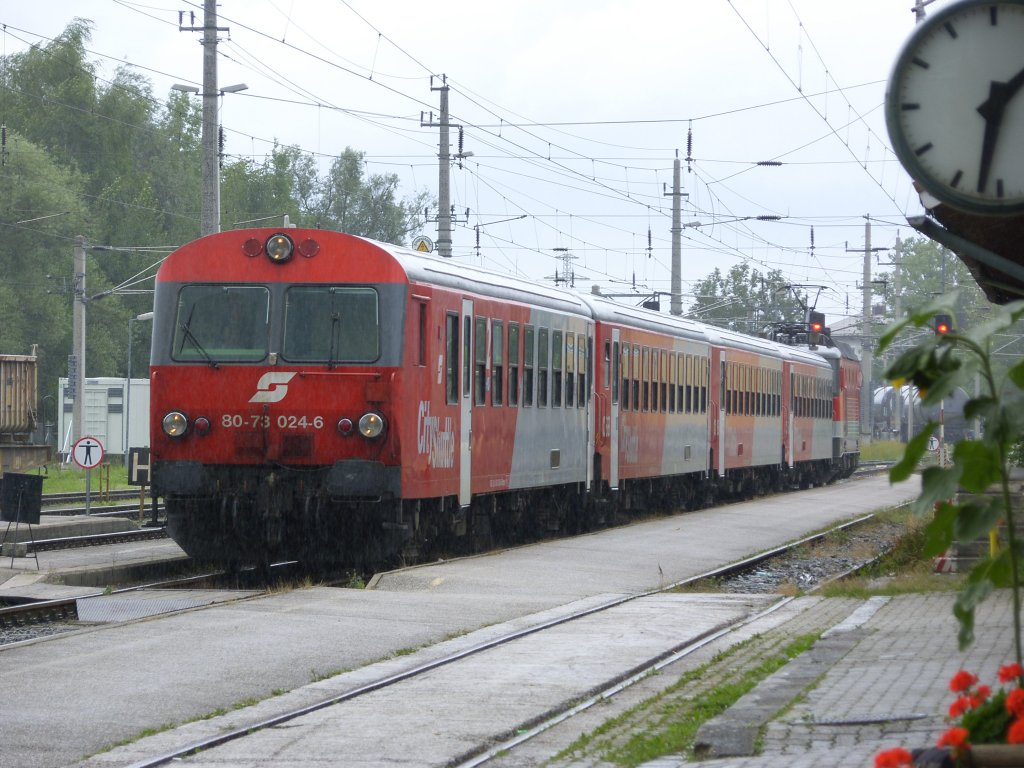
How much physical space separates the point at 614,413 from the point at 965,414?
66.6ft

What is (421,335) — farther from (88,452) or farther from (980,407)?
(980,407)

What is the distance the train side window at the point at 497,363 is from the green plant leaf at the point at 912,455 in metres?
14.7

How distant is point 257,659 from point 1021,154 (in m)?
6.26

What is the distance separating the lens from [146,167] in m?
77.2

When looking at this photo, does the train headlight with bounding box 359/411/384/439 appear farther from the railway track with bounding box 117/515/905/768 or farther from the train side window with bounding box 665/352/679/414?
the train side window with bounding box 665/352/679/414

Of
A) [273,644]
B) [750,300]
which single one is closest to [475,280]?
[273,644]

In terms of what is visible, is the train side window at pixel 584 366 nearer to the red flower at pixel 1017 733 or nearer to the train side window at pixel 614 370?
the train side window at pixel 614 370

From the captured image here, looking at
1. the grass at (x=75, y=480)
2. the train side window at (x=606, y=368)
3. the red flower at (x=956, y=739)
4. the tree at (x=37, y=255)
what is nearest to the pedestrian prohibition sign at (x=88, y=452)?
the grass at (x=75, y=480)

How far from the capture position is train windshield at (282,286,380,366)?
1570cm

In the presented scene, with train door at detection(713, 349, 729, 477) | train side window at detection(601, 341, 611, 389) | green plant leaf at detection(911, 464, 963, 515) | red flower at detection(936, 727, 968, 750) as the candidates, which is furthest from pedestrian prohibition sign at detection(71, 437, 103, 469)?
green plant leaf at detection(911, 464, 963, 515)

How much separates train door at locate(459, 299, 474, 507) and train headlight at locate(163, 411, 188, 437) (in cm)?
295

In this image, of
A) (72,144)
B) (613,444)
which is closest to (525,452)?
(613,444)

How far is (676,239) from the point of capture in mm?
42188

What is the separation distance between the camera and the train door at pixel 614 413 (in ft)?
79.3
